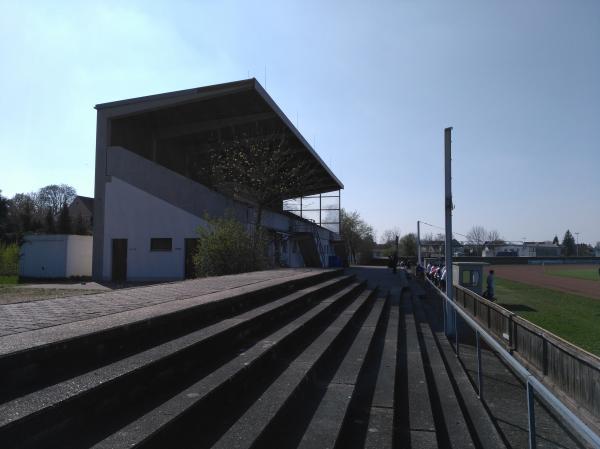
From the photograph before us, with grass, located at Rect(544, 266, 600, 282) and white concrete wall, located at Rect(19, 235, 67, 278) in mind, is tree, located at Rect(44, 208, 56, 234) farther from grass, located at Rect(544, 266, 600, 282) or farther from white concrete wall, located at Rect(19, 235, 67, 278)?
grass, located at Rect(544, 266, 600, 282)

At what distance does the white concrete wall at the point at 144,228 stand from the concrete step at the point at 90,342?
65.5ft

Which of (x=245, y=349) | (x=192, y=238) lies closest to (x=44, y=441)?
(x=245, y=349)

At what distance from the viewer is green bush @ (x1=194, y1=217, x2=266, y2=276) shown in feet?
51.4

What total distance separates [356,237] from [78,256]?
2031 inches

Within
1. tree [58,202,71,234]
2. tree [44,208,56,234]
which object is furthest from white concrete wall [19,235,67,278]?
tree [58,202,71,234]

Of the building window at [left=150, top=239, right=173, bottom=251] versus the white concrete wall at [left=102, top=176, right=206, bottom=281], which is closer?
the white concrete wall at [left=102, top=176, right=206, bottom=281]

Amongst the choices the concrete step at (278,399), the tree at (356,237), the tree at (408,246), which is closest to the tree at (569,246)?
the tree at (408,246)

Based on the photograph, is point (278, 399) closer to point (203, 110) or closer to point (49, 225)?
point (203, 110)

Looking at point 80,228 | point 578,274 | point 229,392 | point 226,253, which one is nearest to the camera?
point 229,392

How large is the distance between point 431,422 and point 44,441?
130 inches

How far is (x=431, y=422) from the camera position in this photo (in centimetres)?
452

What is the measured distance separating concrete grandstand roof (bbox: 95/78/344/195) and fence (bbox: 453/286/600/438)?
1879 centimetres

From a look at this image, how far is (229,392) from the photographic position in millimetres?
3988

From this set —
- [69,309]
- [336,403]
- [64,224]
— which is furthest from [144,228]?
[64,224]
